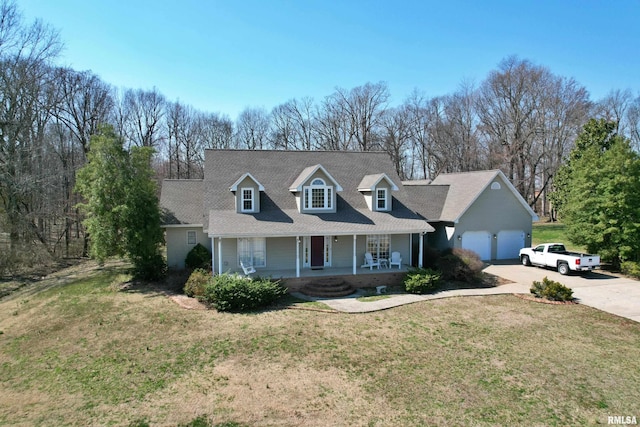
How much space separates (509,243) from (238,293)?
1933cm

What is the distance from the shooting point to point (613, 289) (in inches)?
761

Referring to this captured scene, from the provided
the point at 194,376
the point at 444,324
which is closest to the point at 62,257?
the point at 194,376

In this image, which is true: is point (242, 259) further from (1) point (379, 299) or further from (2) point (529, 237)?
(2) point (529, 237)

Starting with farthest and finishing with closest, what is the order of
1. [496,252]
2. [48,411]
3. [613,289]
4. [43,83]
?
[43,83] → [496,252] → [613,289] → [48,411]

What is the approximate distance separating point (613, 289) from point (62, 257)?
122 feet

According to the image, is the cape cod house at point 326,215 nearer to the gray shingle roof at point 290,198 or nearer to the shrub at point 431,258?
the gray shingle roof at point 290,198

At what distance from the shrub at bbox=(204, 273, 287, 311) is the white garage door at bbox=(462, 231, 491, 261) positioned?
14.2 m

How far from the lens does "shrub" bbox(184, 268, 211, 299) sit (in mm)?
17766

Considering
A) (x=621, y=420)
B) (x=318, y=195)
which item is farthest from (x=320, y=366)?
(x=318, y=195)

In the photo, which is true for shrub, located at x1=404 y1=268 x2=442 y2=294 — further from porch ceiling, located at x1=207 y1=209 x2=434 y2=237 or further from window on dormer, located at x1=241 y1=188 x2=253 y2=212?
window on dormer, located at x1=241 y1=188 x2=253 y2=212

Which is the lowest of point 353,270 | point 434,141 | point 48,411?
point 48,411

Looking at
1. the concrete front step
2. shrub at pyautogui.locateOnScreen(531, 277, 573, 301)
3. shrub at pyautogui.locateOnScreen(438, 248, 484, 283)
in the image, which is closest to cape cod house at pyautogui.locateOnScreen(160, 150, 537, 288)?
the concrete front step

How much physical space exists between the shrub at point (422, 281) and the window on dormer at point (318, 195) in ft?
20.0

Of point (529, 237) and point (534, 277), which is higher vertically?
point (529, 237)
